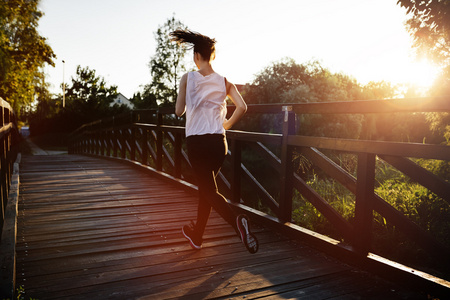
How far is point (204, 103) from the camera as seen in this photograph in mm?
3045

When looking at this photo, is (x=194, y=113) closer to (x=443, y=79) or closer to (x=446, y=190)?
(x=446, y=190)

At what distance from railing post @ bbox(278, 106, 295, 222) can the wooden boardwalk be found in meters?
0.32

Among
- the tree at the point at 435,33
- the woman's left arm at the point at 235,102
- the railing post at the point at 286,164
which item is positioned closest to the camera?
the woman's left arm at the point at 235,102

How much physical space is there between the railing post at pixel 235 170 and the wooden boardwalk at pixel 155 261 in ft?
1.06

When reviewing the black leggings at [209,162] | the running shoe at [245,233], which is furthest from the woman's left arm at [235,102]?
the running shoe at [245,233]

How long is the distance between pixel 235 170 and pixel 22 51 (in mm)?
15925

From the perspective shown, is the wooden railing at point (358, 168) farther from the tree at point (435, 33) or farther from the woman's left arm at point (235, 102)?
the tree at point (435, 33)

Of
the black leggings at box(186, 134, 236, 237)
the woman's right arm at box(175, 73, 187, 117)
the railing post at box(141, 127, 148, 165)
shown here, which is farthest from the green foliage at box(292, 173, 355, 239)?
the woman's right arm at box(175, 73, 187, 117)

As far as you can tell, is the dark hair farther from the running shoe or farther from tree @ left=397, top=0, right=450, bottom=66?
tree @ left=397, top=0, right=450, bottom=66

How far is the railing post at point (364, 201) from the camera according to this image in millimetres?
2910

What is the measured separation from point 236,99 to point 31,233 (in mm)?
2191

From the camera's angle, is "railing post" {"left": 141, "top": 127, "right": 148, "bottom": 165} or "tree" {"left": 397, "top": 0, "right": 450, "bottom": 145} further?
"tree" {"left": 397, "top": 0, "right": 450, "bottom": 145}

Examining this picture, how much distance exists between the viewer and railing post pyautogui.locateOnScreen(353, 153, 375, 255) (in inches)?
115

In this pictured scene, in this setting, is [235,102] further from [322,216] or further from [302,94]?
[302,94]
